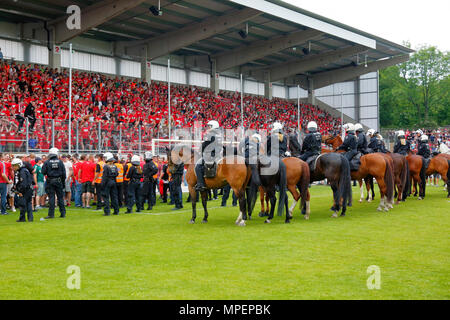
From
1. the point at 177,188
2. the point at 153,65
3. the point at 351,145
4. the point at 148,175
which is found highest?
the point at 153,65

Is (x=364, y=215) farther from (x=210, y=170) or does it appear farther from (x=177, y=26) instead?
(x=177, y=26)

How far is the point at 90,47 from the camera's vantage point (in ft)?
120

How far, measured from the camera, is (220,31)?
33969 mm

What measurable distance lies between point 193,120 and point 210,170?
21.8m

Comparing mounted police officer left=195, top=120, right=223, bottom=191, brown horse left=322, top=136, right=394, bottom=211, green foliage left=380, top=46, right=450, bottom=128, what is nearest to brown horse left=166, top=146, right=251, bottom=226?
mounted police officer left=195, top=120, right=223, bottom=191

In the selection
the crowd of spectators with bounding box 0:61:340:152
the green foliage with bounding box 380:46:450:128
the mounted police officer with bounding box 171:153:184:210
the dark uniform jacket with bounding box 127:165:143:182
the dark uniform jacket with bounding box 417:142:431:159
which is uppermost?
the green foliage with bounding box 380:46:450:128

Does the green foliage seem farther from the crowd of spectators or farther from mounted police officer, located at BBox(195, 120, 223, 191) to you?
mounted police officer, located at BBox(195, 120, 223, 191)

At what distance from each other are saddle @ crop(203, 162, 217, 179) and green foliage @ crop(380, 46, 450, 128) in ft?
210

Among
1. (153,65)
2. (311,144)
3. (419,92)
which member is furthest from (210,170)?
(419,92)

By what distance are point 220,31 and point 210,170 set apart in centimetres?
2364

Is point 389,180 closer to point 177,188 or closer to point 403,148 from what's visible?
point 403,148

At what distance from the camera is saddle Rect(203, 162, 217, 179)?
477 inches

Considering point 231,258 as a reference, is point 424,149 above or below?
above
